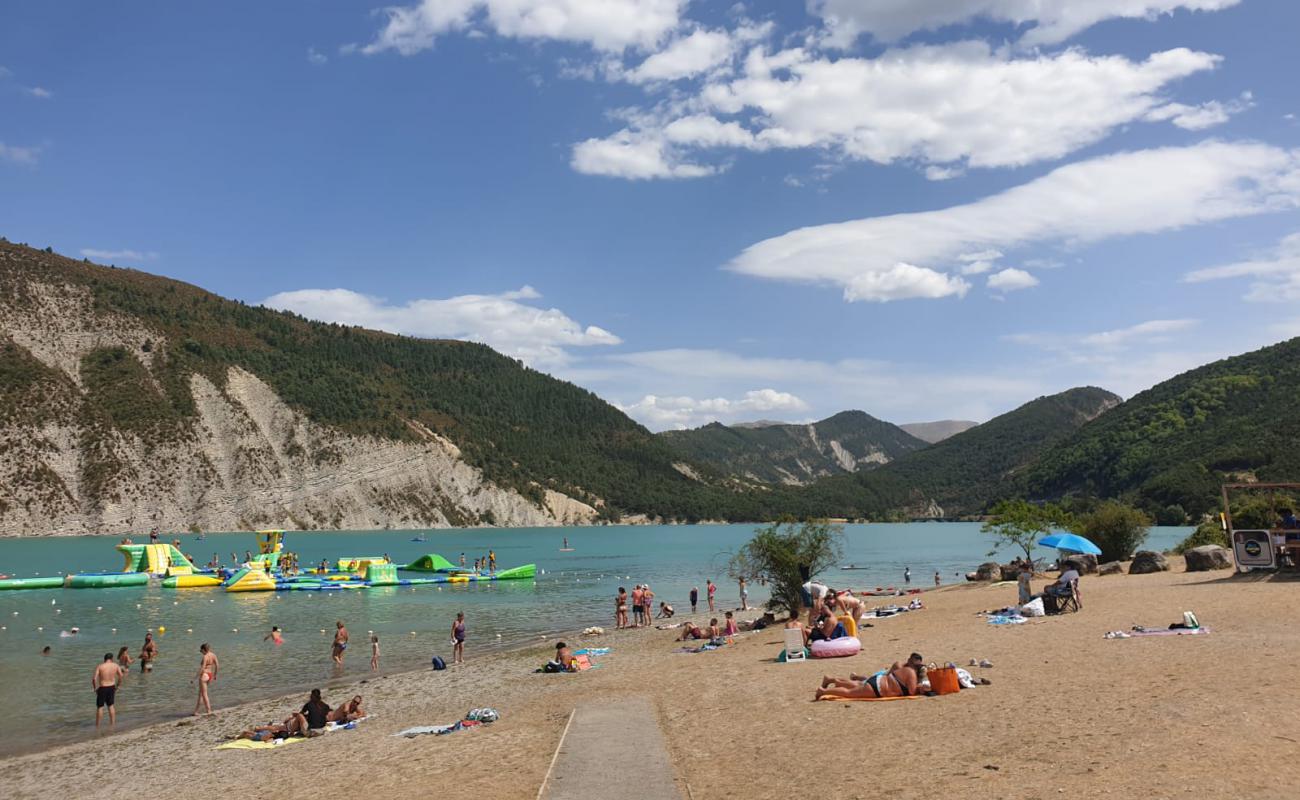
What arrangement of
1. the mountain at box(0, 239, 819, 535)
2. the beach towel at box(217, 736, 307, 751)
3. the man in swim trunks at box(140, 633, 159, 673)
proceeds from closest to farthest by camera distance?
the beach towel at box(217, 736, 307, 751), the man in swim trunks at box(140, 633, 159, 673), the mountain at box(0, 239, 819, 535)

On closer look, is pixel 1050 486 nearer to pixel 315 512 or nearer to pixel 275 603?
pixel 315 512

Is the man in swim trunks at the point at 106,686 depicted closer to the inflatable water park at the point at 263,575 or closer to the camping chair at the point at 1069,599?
the camping chair at the point at 1069,599

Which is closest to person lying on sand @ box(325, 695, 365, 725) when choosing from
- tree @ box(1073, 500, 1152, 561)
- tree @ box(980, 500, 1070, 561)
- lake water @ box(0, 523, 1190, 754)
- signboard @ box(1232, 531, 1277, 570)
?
lake water @ box(0, 523, 1190, 754)

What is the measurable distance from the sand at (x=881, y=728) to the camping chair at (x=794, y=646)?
0.55 m

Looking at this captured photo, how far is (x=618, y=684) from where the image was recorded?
19.2m

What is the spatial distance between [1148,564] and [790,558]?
14533 mm

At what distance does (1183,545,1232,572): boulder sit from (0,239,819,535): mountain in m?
122

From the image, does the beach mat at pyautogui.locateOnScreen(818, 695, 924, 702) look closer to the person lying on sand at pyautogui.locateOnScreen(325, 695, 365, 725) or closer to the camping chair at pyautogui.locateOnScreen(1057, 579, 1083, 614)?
the person lying on sand at pyautogui.locateOnScreen(325, 695, 365, 725)

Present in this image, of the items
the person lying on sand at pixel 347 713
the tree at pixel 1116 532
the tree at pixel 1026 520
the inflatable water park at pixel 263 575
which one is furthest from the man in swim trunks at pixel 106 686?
the tree at pixel 1116 532

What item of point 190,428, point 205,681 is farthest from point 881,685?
point 190,428

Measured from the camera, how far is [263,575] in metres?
57.3

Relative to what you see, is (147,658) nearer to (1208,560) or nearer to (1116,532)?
(1208,560)

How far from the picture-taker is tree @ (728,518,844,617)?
30.7 metres

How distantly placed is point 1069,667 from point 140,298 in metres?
166
